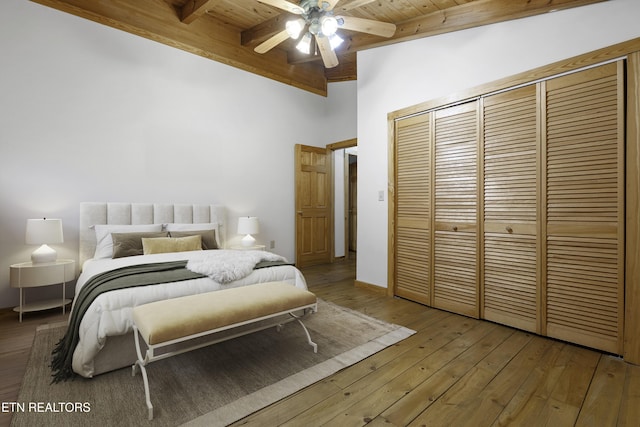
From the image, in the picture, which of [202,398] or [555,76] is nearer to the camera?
[202,398]

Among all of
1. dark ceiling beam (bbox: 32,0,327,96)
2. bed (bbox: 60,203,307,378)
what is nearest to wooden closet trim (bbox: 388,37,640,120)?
bed (bbox: 60,203,307,378)

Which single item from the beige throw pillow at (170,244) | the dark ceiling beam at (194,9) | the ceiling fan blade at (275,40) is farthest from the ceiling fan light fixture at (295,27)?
the beige throw pillow at (170,244)

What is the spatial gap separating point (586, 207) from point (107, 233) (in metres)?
4.34

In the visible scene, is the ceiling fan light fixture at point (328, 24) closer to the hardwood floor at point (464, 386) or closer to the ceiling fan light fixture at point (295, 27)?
the ceiling fan light fixture at point (295, 27)

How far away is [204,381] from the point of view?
1809mm

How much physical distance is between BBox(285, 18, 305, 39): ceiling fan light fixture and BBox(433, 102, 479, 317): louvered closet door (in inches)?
62.1

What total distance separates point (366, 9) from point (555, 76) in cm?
198

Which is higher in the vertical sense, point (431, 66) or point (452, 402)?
point (431, 66)

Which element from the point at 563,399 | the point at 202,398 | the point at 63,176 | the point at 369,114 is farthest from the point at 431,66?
the point at 63,176

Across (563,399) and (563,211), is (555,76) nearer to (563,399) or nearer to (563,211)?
(563,211)

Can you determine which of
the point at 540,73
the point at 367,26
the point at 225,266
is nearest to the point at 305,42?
the point at 367,26

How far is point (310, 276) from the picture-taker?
4.50 metres

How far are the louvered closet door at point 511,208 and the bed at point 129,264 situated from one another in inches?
68.4

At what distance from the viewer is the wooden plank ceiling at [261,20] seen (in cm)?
272
